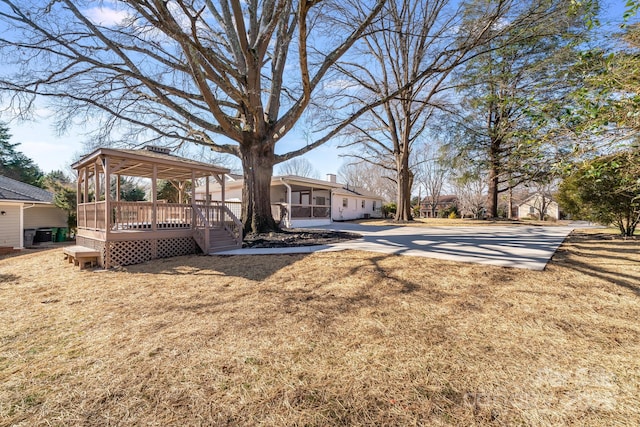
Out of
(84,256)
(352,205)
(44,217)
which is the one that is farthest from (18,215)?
(352,205)

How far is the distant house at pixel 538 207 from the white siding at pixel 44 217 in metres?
49.7

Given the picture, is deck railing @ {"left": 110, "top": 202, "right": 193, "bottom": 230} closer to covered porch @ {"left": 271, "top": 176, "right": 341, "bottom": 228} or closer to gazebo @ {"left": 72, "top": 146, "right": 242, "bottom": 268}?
gazebo @ {"left": 72, "top": 146, "right": 242, "bottom": 268}

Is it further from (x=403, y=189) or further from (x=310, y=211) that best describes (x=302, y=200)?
(x=403, y=189)

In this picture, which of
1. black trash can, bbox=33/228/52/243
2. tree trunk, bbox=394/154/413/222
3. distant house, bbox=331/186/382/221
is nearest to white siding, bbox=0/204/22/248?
black trash can, bbox=33/228/52/243

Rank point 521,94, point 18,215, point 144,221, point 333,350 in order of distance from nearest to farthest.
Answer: point 333,350, point 144,221, point 521,94, point 18,215

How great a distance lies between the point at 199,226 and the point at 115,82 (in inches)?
240

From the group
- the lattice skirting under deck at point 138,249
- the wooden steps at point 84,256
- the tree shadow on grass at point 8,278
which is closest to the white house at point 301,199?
the lattice skirting under deck at point 138,249

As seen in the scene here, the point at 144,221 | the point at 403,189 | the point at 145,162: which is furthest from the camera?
the point at 403,189

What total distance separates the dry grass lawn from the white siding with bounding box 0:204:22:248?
37.3 feet

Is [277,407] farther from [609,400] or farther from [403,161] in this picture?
[403,161]

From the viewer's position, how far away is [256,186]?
9.79 metres

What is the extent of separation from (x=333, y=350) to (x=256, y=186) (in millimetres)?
7898

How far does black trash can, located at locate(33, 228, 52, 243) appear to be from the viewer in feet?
48.9

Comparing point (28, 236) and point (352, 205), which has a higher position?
point (352, 205)
